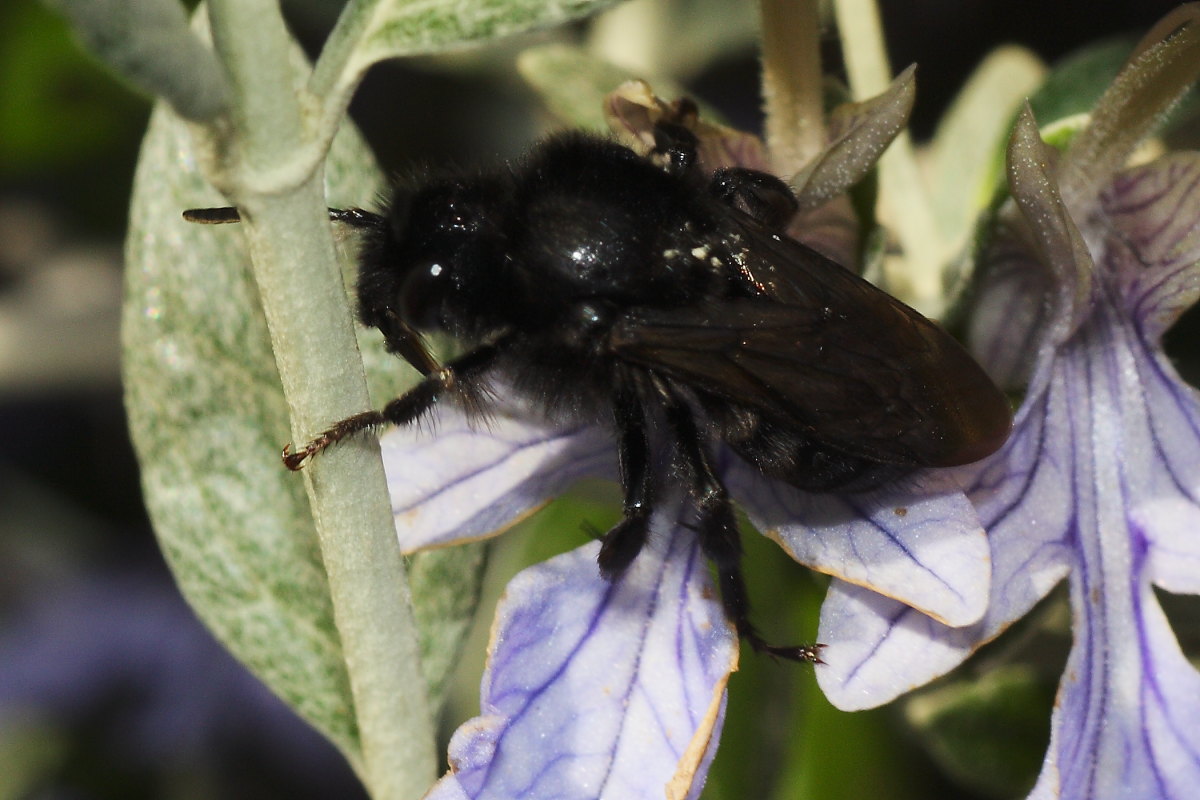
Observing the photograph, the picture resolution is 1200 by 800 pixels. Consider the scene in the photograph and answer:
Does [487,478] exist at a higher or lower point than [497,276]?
lower

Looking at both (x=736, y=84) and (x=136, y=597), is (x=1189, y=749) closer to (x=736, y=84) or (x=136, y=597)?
(x=736, y=84)

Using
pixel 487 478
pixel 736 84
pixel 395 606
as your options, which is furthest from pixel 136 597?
pixel 395 606

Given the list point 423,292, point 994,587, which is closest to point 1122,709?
point 994,587

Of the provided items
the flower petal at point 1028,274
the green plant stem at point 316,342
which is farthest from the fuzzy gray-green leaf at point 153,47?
the flower petal at point 1028,274

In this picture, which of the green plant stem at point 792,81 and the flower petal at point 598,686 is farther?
the green plant stem at point 792,81

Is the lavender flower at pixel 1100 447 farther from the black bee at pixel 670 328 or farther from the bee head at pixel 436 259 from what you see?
the bee head at pixel 436 259

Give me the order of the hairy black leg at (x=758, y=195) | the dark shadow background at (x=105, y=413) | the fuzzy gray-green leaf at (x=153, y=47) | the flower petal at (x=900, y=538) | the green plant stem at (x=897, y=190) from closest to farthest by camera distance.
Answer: the fuzzy gray-green leaf at (x=153, y=47)
the flower petal at (x=900, y=538)
the hairy black leg at (x=758, y=195)
the green plant stem at (x=897, y=190)
the dark shadow background at (x=105, y=413)

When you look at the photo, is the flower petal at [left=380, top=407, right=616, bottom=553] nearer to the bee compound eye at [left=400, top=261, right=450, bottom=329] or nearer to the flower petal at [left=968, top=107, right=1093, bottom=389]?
the bee compound eye at [left=400, top=261, right=450, bottom=329]
